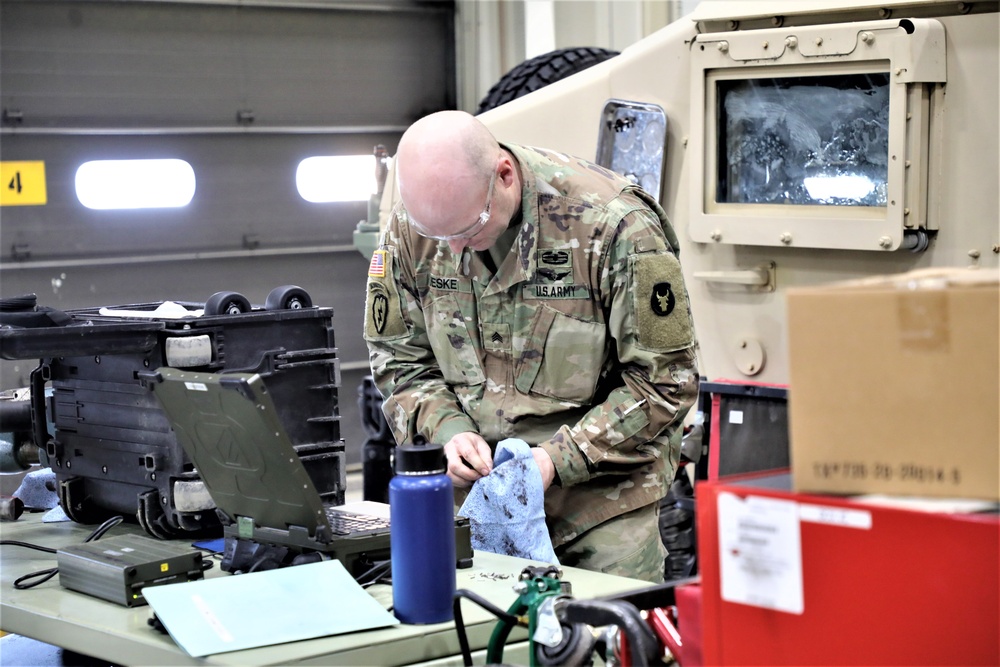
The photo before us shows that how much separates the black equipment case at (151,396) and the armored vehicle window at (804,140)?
4.85 ft

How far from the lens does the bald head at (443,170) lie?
2197 millimetres

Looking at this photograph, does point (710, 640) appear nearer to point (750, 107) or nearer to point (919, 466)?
point (919, 466)

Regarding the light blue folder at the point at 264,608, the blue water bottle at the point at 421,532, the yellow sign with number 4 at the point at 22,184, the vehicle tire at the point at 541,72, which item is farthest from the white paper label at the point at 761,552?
the yellow sign with number 4 at the point at 22,184

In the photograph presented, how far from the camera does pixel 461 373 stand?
2.54 metres

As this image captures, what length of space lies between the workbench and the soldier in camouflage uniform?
349mm

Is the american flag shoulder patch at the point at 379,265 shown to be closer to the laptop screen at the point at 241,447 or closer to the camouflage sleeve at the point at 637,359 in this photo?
the camouflage sleeve at the point at 637,359

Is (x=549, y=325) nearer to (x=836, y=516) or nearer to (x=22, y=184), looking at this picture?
(x=836, y=516)

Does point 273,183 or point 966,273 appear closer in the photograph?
point 966,273

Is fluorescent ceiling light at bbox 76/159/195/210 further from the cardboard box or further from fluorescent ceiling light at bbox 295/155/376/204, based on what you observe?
the cardboard box

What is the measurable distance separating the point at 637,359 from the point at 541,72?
2491mm

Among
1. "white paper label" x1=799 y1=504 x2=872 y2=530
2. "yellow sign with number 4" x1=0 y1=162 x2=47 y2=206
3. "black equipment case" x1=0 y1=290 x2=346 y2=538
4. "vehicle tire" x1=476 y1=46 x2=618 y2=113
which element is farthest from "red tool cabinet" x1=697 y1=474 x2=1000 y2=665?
"yellow sign with number 4" x1=0 y1=162 x2=47 y2=206

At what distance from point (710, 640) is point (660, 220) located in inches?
55.1

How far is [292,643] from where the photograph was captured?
1.65 metres

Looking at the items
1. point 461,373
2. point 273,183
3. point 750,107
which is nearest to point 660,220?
point 461,373
